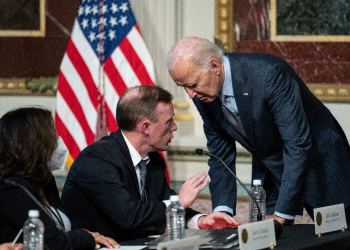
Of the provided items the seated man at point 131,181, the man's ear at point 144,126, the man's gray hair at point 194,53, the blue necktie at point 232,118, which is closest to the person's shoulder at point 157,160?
the seated man at point 131,181

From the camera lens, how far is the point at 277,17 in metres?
4.97

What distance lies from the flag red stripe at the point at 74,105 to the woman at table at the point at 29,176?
253 centimetres

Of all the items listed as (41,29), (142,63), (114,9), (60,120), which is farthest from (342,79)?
(41,29)

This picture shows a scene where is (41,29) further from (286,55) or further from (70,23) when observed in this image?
(286,55)

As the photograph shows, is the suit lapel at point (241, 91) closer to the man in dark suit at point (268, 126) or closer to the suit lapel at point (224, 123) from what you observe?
the man in dark suit at point (268, 126)

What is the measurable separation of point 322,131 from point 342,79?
204 centimetres

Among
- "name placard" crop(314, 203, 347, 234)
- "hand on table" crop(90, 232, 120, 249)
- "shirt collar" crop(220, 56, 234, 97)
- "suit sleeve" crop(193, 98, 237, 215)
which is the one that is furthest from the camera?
"suit sleeve" crop(193, 98, 237, 215)

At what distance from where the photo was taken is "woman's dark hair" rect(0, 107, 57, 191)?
237 cm

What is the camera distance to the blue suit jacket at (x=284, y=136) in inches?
106

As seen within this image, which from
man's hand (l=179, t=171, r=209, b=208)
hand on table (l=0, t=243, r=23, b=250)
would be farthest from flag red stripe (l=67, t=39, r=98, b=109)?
hand on table (l=0, t=243, r=23, b=250)

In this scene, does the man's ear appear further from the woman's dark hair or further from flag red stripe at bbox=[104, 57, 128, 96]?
flag red stripe at bbox=[104, 57, 128, 96]

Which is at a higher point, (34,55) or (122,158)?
(34,55)

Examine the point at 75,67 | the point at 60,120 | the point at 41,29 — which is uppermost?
the point at 41,29

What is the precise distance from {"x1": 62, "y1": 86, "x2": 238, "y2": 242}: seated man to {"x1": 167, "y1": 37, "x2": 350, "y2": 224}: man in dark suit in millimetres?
242
